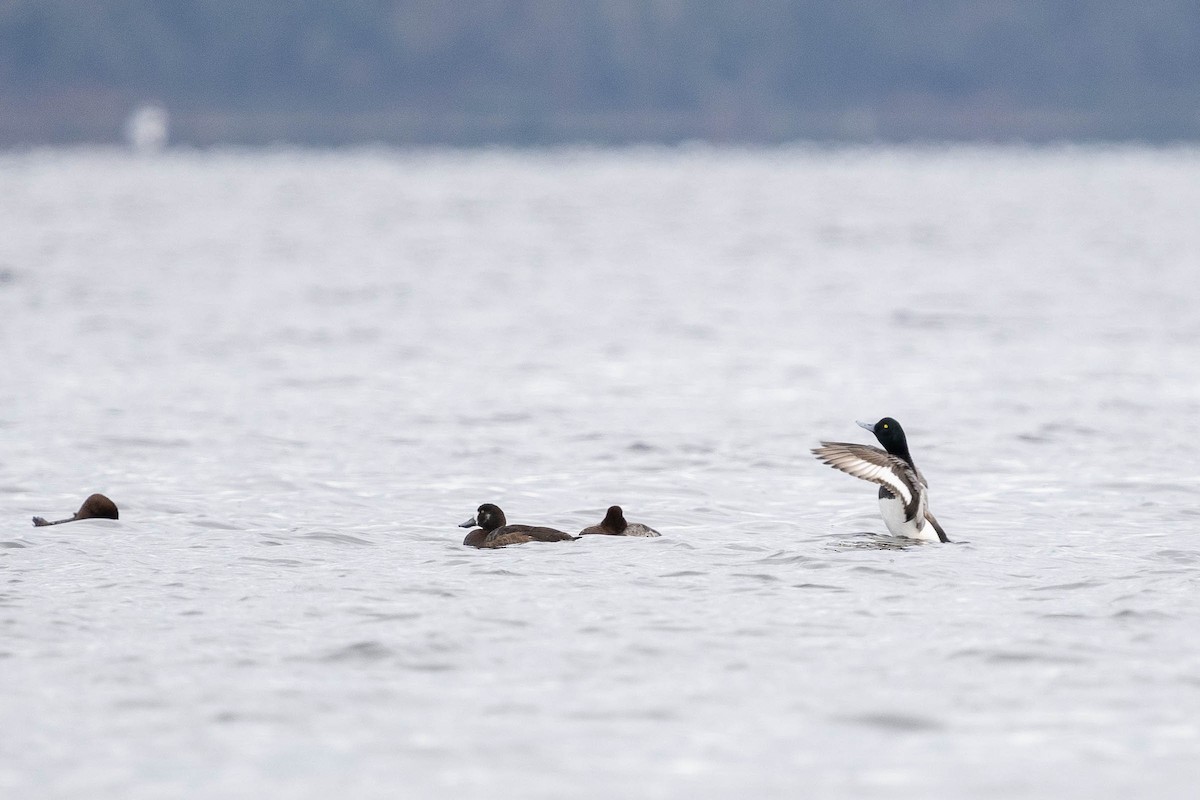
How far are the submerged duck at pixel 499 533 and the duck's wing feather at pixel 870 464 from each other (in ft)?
7.38

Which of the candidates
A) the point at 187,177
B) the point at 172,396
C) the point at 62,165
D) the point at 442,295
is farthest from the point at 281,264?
the point at 62,165

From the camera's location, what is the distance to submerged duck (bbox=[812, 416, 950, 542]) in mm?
14477

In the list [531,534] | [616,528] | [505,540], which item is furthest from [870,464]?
[505,540]

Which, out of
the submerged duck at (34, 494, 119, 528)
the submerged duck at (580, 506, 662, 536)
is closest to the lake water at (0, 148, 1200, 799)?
the submerged duck at (34, 494, 119, 528)

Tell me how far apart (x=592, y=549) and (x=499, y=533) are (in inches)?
28.4

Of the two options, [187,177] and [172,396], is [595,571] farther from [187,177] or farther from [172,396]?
[187,177]

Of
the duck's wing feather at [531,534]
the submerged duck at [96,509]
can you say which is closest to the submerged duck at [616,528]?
the duck's wing feather at [531,534]

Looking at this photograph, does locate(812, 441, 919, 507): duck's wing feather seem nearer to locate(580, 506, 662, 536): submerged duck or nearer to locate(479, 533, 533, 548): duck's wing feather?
locate(580, 506, 662, 536): submerged duck

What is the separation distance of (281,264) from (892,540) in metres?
40.8

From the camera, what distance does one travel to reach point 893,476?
48.9ft

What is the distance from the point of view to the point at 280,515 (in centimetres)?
1600

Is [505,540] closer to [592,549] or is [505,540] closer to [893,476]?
[592,549]

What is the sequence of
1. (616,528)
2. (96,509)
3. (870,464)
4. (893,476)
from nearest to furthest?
(616,528)
(893,476)
(870,464)
(96,509)

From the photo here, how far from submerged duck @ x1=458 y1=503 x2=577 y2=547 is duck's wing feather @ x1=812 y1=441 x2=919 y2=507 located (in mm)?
2251
